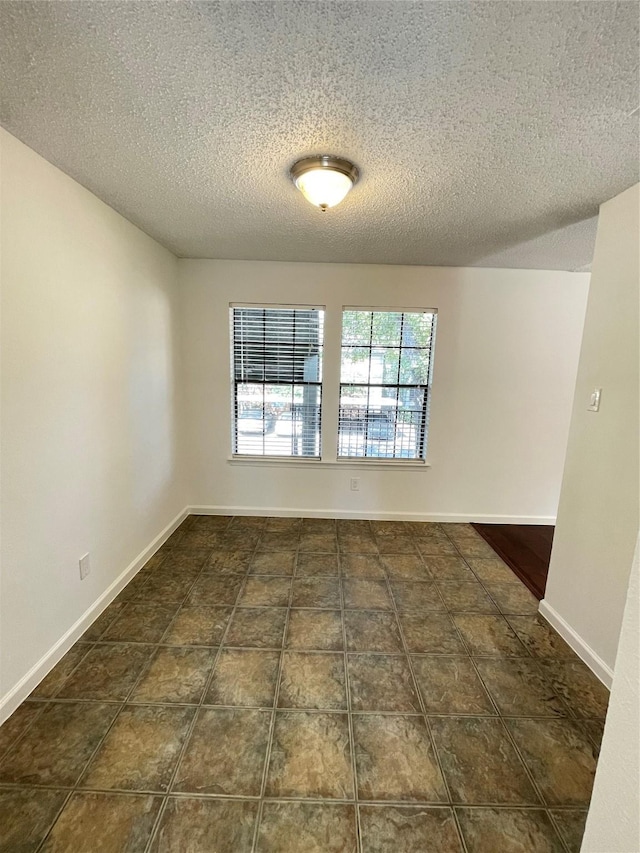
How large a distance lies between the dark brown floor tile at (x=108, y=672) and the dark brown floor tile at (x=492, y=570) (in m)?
2.23

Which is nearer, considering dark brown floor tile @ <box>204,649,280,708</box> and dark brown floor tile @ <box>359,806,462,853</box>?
dark brown floor tile @ <box>359,806,462,853</box>

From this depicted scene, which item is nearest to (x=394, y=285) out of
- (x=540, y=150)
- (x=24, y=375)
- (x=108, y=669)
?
(x=540, y=150)

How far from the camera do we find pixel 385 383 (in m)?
3.29

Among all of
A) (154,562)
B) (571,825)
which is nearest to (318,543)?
(154,562)

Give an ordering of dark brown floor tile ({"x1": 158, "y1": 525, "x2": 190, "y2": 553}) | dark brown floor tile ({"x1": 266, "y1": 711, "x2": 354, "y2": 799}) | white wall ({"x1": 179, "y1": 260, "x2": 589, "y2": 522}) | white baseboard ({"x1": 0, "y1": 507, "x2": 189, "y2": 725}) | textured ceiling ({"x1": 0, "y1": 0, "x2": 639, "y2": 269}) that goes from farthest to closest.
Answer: white wall ({"x1": 179, "y1": 260, "x2": 589, "y2": 522})
dark brown floor tile ({"x1": 158, "y1": 525, "x2": 190, "y2": 553})
white baseboard ({"x1": 0, "y1": 507, "x2": 189, "y2": 725})
dark brown floor tile ({"x1": 266, "y1": 711, "x2": 354, "y2": 799})
textured ceiling ({"x1": 0, "y1": 0, "x2": 639, "y2": 269})

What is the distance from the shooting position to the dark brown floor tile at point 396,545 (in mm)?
2889

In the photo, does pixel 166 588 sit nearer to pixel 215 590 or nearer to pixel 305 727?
pixel 215 590

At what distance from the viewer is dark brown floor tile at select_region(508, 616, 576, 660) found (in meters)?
1.87

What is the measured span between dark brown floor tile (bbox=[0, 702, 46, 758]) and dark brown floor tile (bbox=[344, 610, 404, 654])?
1.40 m

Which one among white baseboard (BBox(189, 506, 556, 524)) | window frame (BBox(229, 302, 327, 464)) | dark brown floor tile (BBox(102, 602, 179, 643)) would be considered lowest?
dark brown floor tile (BBox(102, 602, 179, 643))

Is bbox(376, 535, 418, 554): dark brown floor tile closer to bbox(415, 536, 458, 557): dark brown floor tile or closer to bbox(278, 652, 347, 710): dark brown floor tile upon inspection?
bbox(415, 536, 458, 557): dark brown floor tile

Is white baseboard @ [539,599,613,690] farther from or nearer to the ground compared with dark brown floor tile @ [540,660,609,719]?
farther from the ground

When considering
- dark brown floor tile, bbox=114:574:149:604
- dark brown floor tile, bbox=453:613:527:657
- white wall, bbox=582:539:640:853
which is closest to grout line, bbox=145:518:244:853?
dark brown floor tile, bbox=114:574:149:604

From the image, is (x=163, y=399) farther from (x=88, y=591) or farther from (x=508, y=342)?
(x=508, y=342)
